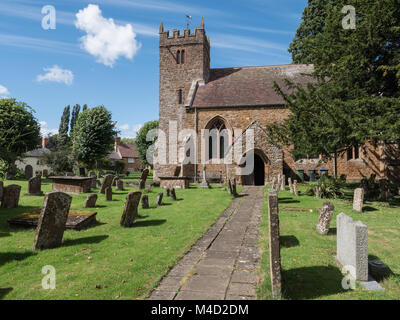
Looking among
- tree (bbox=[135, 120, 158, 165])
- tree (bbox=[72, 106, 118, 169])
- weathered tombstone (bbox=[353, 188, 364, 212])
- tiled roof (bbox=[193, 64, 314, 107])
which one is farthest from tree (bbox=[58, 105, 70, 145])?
weathered tombstone (bbox=[353, 188, 364, 212])

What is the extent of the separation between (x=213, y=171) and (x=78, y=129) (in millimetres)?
19200

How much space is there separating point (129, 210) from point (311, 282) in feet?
18.6

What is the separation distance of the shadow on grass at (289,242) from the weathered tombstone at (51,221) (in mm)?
5568

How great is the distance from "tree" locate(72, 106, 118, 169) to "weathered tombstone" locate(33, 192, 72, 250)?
85.2 feet

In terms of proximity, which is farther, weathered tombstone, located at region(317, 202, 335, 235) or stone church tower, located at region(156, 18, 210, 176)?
stone church tower, located at region(156, 18, 210, 176)

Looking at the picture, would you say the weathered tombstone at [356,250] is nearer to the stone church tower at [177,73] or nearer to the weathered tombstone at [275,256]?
the weathered tombstone at [275,256]

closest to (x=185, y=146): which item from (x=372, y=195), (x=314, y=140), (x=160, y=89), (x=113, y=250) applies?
(x=160, y=89)

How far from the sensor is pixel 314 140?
42.9 ft

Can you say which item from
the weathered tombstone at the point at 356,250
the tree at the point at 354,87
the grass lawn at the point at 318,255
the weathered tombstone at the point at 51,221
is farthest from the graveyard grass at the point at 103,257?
the tree at the point at 354,87

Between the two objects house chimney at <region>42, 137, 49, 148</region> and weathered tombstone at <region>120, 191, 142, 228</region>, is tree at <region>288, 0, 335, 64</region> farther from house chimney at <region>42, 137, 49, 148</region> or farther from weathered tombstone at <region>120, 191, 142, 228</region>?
house chimney at <region>42, 137, 49, 148</region>

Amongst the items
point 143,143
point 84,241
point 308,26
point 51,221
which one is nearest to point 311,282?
point 84,241

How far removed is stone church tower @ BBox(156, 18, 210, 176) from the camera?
27.3m

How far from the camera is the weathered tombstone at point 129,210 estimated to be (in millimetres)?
8109
